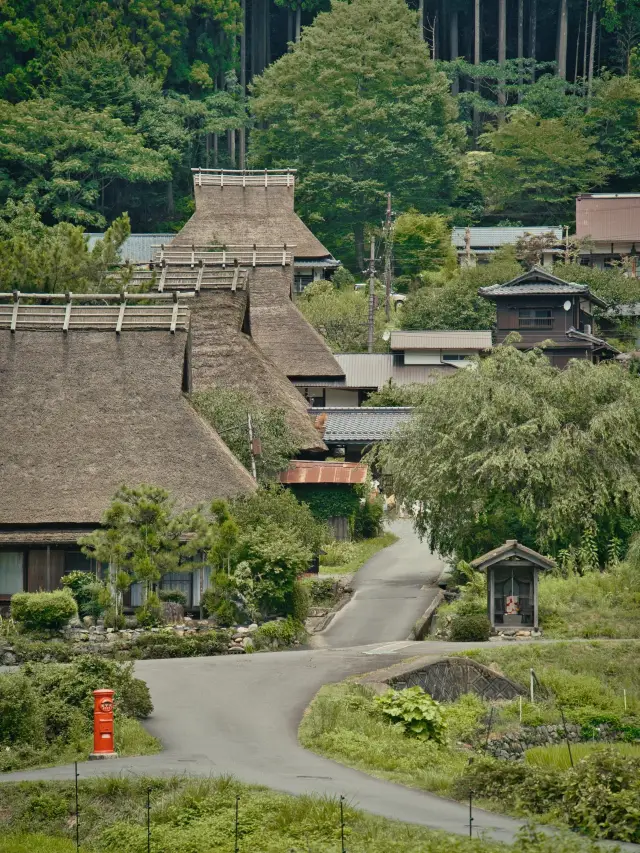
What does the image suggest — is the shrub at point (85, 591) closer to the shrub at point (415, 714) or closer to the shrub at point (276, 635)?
the shrub at point (276, 635)

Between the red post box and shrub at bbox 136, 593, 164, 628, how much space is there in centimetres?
1079

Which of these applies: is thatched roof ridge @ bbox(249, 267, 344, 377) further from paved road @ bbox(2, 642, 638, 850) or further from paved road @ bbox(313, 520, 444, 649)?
paved road @ bbox(2, 642, 638, 850)

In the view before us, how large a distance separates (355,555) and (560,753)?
21829mm

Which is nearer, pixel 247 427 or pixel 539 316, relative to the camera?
pixel 247 427

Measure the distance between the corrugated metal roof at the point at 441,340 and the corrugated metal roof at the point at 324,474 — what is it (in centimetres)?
2407

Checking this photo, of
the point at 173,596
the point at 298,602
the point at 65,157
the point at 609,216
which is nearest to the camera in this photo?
the point at 298,602

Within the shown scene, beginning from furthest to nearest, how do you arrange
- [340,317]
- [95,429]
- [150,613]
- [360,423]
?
[340,317], [360,423], [95,429], [150,613]

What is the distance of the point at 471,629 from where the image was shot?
124ft

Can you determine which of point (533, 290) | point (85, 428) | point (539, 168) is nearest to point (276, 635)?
point (85, 428)

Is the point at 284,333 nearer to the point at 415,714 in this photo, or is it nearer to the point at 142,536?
the point at 142,536

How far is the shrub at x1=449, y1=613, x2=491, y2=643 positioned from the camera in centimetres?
3791

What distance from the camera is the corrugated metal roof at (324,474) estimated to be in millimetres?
50125

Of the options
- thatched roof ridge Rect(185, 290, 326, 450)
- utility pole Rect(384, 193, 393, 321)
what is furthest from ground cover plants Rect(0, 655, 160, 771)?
utility pole Rect(384, 193, 393, 321)

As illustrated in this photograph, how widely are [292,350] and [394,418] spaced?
233 inches
